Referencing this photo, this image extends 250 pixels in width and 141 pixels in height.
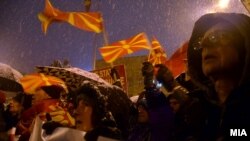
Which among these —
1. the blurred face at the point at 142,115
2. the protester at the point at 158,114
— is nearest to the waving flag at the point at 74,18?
the blurred face at the point at 142,115

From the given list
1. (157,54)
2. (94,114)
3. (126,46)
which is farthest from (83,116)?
(126,46)

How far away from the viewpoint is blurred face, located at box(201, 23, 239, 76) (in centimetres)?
215

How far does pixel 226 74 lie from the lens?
2.16m

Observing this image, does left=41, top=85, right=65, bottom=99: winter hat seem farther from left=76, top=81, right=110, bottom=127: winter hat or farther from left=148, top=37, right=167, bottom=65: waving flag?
left=148, top=37, right=167, bottom=65: waving flag

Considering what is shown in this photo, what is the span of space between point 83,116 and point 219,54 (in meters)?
1.70

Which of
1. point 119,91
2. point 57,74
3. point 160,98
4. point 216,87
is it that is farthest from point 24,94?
point 216,87

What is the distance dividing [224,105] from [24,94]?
5716 mm

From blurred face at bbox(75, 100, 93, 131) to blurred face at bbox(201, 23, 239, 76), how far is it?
5.05 feet

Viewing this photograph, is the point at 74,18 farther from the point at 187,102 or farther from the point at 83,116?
the point at 187,102

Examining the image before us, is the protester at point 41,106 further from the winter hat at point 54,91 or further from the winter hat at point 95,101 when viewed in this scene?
the winter hat at point 95,101

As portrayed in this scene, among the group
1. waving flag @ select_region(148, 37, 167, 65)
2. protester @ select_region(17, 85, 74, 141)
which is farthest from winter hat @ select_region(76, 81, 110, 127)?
waving flag @ select_region(148, 37, 167, 65)

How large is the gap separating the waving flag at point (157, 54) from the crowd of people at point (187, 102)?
374 cm

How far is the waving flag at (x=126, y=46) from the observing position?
9776mm

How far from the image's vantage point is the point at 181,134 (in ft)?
8.84
